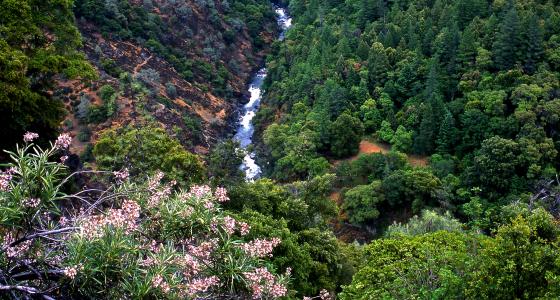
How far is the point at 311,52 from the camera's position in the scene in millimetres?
54656

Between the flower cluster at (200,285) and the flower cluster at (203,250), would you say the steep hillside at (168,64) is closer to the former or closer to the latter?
the flower cluster at (203,250)

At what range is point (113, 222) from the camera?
7.02 meters

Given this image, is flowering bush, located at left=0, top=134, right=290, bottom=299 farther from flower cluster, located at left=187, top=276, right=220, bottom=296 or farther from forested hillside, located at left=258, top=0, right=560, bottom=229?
forested hillside, located at left=258, top=0, right=560, bottom=229

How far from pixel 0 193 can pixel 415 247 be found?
12913mm

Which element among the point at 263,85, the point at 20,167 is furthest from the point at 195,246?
the point at 263,85

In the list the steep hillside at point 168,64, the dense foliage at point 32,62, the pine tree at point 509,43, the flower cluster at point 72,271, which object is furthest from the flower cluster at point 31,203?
the pine tree at point 509,43

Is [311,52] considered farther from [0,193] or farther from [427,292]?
[0,193]

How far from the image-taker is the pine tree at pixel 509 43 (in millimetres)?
41656

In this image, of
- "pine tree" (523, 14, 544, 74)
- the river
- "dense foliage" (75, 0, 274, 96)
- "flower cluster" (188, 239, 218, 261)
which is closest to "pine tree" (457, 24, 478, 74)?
"pine tree" (523, 14, 544, 74)

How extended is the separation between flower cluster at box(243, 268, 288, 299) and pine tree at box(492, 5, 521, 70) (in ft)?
129

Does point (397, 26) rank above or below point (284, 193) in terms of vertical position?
above

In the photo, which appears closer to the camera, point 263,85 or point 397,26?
point 397,26

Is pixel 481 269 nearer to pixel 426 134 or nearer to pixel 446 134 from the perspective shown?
pixel 446 134

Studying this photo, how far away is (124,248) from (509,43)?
136ft
